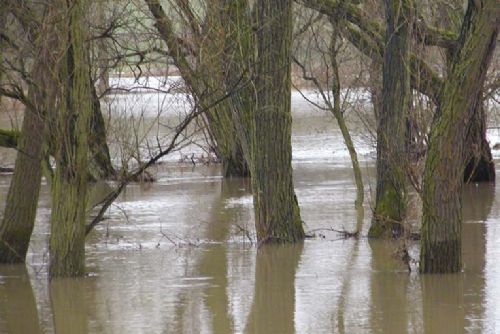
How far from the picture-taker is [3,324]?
34.8ft

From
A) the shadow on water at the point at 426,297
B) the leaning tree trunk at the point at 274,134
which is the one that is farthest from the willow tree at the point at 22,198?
the shadow on water at the point at 426,297

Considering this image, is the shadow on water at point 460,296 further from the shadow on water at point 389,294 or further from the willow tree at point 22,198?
the willow tree at point 22,198

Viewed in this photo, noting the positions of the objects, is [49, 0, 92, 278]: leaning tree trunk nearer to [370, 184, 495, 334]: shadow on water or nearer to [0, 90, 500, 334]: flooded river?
[0, 90, 500, 334]: flooded river

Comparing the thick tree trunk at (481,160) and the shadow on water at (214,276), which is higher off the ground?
the thick tree trunk at (481,160)

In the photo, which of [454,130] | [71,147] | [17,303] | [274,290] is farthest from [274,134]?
[17,303]

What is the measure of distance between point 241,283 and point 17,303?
2.42 meters

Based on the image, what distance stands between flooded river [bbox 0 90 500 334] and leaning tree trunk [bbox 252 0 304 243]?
0.44 meters

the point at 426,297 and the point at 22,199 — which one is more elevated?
the point at 22,199

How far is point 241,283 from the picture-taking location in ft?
41.0

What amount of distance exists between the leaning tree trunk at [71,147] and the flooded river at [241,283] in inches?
14.5

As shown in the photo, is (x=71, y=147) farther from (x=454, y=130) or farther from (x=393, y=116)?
(x=393, y=116)

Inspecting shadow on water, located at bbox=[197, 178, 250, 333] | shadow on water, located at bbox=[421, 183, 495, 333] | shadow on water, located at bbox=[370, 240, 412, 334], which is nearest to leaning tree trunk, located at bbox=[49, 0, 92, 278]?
shadow on water, located at bbox=[197, 178, 250, 333]

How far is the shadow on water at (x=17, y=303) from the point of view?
34.5 feet

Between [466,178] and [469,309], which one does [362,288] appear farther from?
[466,178]
